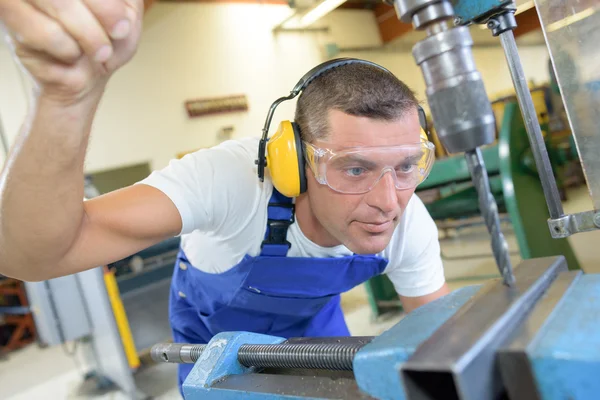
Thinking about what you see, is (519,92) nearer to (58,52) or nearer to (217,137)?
(58,52)

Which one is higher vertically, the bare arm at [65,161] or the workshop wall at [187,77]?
the workshop wall at [187,77]

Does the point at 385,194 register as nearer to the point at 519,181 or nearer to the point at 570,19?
the point at 570,19

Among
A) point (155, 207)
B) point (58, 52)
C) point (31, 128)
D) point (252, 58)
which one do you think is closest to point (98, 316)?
point (155, 207)

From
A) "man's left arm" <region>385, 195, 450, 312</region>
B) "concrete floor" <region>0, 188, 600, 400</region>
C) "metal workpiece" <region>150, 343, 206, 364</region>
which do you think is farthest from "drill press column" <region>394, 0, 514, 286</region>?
"concrete floor" <region>0, 188, 600, 400</region>

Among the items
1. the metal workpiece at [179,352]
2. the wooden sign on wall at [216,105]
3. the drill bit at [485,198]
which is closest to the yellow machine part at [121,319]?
the metal workpiece at [179,352]

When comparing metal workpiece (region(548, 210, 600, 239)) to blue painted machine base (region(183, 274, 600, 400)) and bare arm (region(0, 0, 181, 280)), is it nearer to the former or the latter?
blue painted machine base (region(183, 274, 600, 400))

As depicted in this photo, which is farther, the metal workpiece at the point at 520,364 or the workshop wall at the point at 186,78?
the workshop wall at the point at 186,78

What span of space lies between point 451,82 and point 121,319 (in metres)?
2.66

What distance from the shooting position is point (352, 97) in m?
1.13

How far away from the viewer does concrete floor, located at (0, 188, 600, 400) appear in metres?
3.18

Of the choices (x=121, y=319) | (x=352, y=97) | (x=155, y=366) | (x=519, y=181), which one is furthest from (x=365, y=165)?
(x=155, y=366)

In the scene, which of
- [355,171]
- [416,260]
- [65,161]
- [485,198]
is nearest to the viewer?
[485,198]

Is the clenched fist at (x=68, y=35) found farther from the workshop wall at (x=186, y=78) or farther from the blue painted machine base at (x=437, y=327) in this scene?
the workshop wall at (x=186, y=78)

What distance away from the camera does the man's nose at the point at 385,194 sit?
1.10 meters
